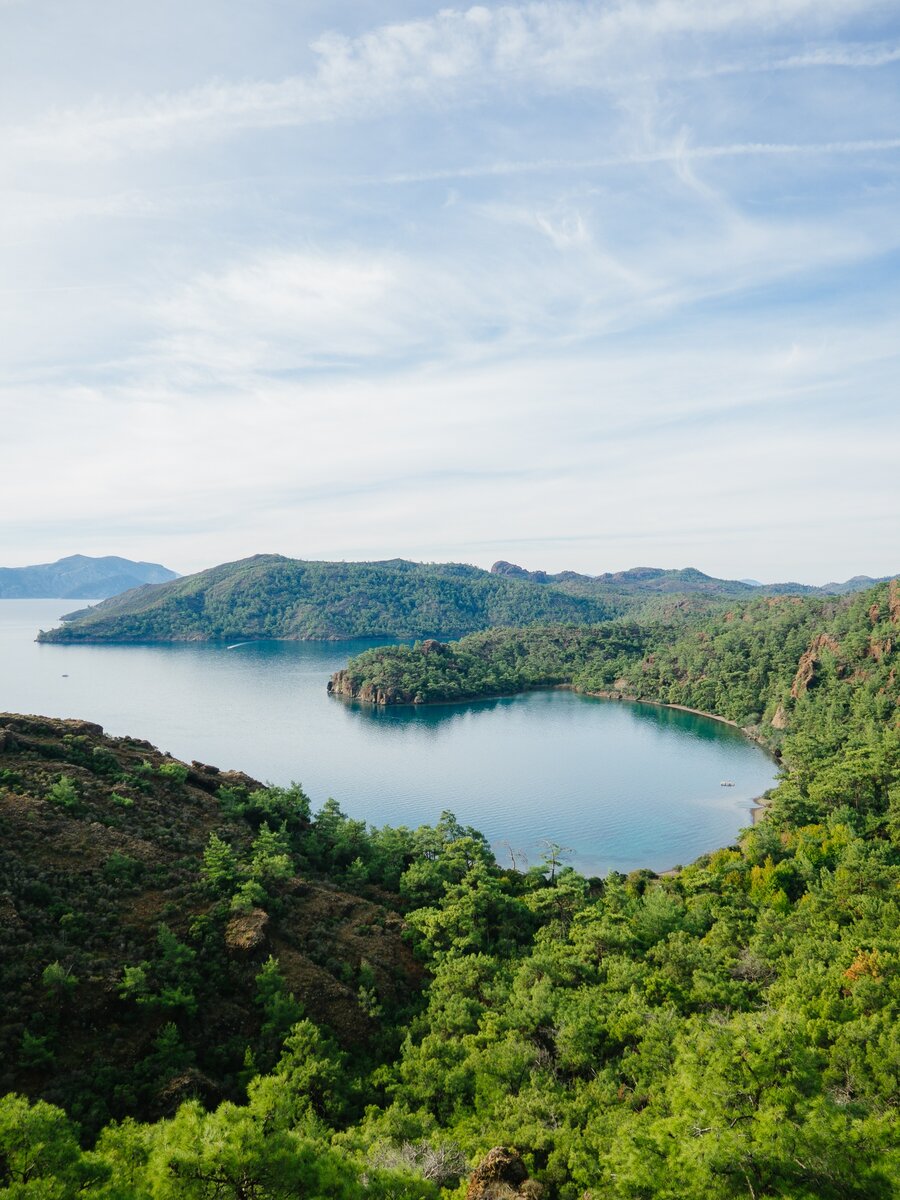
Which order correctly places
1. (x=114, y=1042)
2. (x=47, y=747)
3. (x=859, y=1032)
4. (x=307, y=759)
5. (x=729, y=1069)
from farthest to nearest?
(x=307, y=759)
(x=47, y=747)
(x=114, y=1042)
(x=859, y=1032)
(x=729, y=1069)

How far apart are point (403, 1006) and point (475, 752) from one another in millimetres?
61125

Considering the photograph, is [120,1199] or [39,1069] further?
[39,1069]

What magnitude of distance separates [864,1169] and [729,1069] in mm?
3163

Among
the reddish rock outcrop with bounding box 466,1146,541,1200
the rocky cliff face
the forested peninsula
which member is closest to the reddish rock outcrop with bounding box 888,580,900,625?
the forested peninsula

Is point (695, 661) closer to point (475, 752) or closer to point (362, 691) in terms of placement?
point (475, 752)

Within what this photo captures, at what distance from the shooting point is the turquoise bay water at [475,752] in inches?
2393

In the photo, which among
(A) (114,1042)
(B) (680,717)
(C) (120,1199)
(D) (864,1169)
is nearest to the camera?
(C) (120,1199)

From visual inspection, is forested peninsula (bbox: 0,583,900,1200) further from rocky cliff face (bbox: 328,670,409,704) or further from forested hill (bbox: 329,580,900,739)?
rocky cliff face (bbox: 328,670,409,704)

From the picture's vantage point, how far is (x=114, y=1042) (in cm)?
2130

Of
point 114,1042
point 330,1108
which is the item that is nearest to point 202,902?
point 114,1042

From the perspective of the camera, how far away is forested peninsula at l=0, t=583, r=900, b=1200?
43.4ft

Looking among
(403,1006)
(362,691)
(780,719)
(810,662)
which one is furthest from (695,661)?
(403,1006)

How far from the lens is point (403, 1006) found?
26766mm

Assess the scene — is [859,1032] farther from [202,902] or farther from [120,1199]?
[202,902]
